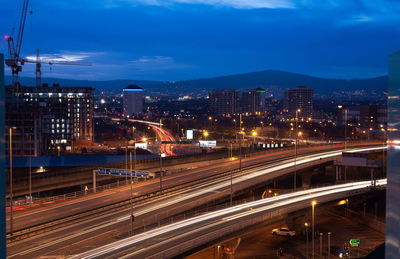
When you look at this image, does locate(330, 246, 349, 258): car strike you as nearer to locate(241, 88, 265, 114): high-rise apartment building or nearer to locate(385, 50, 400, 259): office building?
locate(385, 50, 400, 259): office building

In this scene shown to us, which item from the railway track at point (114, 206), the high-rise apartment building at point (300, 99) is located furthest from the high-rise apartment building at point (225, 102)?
the railway track at point (114, 206)

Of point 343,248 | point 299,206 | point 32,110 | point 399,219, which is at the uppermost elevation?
point 32,110

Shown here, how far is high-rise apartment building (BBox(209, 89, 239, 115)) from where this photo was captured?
146125mm

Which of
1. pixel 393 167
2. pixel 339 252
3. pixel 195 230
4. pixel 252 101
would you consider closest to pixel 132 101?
pixel 252 101

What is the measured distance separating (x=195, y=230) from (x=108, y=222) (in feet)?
13.4

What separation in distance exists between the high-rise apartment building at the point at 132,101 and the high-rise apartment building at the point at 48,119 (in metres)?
70.8

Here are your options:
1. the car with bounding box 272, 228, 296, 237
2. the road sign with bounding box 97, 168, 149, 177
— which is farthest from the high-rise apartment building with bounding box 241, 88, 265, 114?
the car with bounding box 272, 228, 296, 237

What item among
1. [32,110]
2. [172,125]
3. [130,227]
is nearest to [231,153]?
[32,110]

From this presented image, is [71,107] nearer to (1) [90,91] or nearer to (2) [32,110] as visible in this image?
(1) [90,91]

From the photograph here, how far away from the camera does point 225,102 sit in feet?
481

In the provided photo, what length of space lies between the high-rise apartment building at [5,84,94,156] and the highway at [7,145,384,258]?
33.3 ft

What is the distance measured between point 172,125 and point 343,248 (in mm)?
72806

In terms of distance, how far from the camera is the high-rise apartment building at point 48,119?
1489 inches

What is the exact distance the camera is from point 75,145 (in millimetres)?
62312
